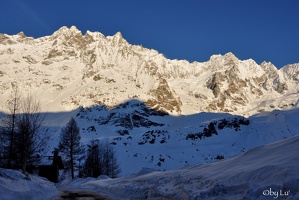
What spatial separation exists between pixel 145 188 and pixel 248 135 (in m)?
158

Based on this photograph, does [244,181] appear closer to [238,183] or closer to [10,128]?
[238,183]

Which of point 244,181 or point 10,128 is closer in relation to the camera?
point 244,181

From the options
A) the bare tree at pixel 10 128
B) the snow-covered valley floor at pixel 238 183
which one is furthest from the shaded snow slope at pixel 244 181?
the bare tree at pixel 10 128

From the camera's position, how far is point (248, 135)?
167750mm

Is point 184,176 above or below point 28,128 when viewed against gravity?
below

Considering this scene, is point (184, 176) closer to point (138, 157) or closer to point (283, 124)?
point (138, 157)

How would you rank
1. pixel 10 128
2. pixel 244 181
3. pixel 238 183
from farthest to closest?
pixel 10 128 < pixel 238 183 < pixel 244 181

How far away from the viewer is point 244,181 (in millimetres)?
11531

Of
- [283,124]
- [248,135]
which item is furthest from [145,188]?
[283,124]

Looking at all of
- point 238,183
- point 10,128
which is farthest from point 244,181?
point 10,128

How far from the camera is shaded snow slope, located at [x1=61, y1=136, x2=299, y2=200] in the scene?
9977 mm

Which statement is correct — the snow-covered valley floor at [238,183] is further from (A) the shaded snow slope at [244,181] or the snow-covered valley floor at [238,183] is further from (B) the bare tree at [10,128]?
(B) the bare tree at [10,128]

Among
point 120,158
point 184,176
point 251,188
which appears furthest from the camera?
point 120,158

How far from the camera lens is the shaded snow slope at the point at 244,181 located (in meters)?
9.98
